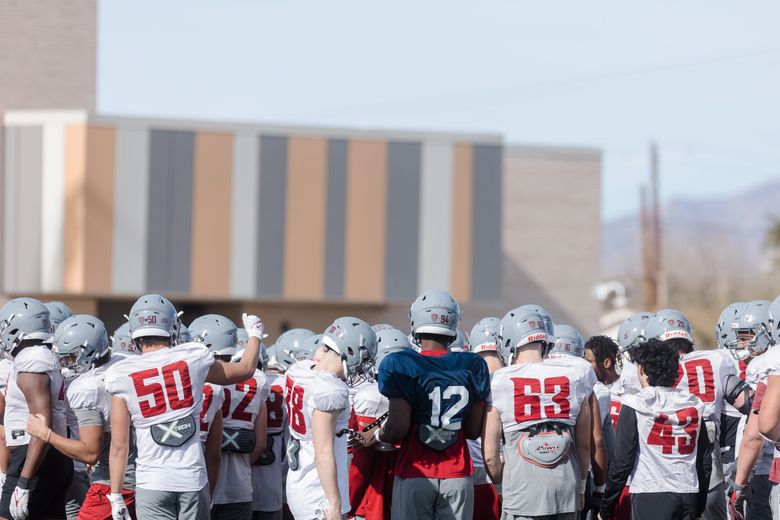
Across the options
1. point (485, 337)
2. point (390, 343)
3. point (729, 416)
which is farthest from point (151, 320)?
point (729, 416)

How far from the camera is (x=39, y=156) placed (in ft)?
92.0

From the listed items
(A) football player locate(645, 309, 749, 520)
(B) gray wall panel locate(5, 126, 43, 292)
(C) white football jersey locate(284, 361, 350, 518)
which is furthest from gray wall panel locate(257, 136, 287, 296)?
(C) white football jersey locate(284, 361, 350, 518)

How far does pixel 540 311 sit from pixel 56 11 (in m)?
26.4

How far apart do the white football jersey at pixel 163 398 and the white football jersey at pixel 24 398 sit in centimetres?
84

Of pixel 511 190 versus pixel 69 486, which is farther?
pixel 511 190

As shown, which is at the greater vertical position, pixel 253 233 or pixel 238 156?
pixel 238 156

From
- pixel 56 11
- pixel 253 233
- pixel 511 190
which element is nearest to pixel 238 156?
pixel 253 233

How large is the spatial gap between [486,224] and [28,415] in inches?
913

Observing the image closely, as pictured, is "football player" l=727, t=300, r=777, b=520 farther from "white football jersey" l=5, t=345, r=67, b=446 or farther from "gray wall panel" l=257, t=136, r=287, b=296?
"gray wall panel" l=257, t=136, r=287, b=296

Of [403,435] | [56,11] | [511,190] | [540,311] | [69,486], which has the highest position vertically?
[56,11]

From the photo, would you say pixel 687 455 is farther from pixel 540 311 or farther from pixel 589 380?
pixel 540 311

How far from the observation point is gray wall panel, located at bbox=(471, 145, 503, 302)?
29922mm

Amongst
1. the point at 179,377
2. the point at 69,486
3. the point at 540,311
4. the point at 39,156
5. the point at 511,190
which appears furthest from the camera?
the point at 511,190

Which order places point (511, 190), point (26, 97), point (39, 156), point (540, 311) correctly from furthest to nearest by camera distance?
point (511, 190), point (26, 97), point (39, 156), point (540, 311)
